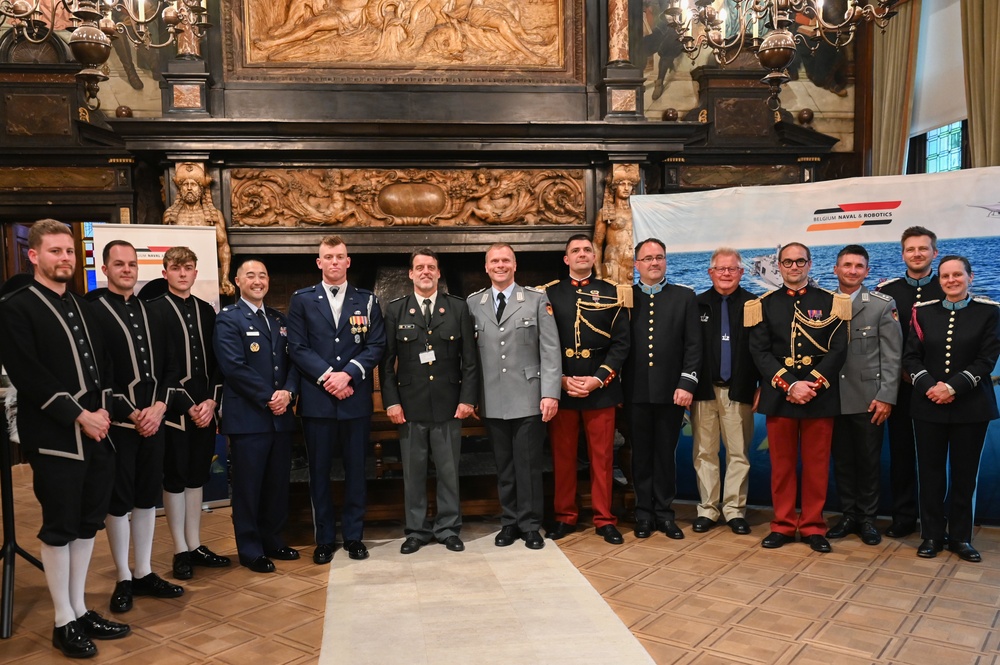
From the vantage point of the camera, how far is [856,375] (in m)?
4.22

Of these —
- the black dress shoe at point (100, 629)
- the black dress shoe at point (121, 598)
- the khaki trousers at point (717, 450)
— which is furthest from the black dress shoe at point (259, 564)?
the khaki trousers at point (717, 450)

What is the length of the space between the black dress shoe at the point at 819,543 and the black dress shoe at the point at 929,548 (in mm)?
420

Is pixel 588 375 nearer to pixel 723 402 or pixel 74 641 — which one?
pixel 723 402

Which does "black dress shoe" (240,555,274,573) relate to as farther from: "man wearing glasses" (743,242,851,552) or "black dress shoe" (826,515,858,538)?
"black dress shoe" (826,515,858,538)

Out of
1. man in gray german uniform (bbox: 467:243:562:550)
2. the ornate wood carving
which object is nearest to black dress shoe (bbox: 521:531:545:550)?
man in gray german uniform (bbox: 467:243:562:550)

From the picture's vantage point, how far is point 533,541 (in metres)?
4.19

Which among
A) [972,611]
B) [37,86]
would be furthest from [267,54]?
Answer: [972,611]

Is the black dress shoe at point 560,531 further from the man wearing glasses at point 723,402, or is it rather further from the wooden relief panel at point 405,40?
the wooden relief panel at point 405,40

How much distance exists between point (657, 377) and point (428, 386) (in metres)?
1.25

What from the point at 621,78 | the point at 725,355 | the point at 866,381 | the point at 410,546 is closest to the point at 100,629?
the point at 410,546

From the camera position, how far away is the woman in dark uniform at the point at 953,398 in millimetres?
3912

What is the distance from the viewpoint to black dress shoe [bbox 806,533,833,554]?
4.06 metres

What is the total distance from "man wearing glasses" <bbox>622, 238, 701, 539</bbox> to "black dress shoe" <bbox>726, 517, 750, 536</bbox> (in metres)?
0.33

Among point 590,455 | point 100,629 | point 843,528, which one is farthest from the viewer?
point 590,455
